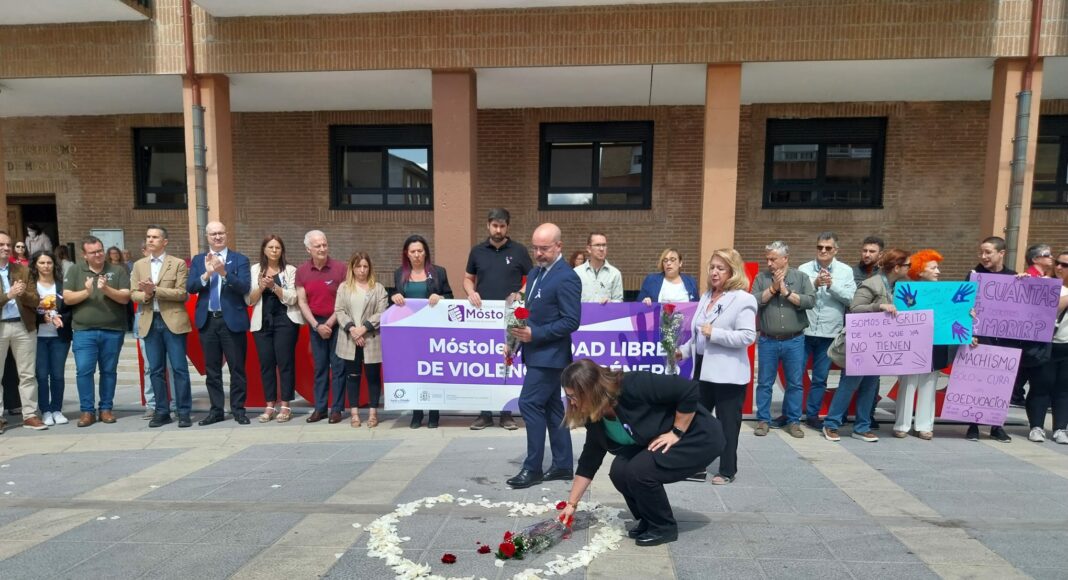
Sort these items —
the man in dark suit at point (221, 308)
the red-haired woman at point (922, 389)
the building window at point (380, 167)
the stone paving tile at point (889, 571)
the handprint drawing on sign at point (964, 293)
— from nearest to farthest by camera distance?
the stone paving tile at point (889, 571)
the handprint drawing on sign at point (964, 293)
the red-haired woman at point (922, 389)
the man in dark suit at point (221, 308)
the building window at point (380, 167)

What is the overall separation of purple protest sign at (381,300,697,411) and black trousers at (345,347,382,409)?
0.20 m

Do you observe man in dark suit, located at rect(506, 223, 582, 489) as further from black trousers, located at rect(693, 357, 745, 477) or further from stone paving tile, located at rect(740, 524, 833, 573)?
stone paving tile, located at rect(740, 524, 833, 573)

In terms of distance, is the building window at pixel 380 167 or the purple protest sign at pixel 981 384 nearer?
the purple protest sign at pixel 981 384

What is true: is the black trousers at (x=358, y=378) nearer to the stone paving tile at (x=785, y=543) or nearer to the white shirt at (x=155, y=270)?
the white shirt at (x=155, y=270)

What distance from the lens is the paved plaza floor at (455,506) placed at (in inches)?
130

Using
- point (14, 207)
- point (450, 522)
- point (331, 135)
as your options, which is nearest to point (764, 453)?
point (450, 522)

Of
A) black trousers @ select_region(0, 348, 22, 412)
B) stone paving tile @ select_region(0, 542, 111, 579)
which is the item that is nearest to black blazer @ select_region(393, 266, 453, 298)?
stone paving tile @ select_region(0, 542, 111, 579)

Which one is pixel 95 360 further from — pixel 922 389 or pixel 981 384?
pixel 981 384

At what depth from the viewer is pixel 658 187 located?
1129cm

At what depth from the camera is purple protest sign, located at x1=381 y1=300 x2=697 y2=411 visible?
6.07m

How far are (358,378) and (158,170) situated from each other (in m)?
8.88

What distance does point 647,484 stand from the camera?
3383 millimetres

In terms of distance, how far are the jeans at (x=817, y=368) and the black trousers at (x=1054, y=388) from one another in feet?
6.18

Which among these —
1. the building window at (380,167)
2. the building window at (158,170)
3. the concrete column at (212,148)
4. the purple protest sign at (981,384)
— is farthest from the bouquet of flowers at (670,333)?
the building window at (158,170)
